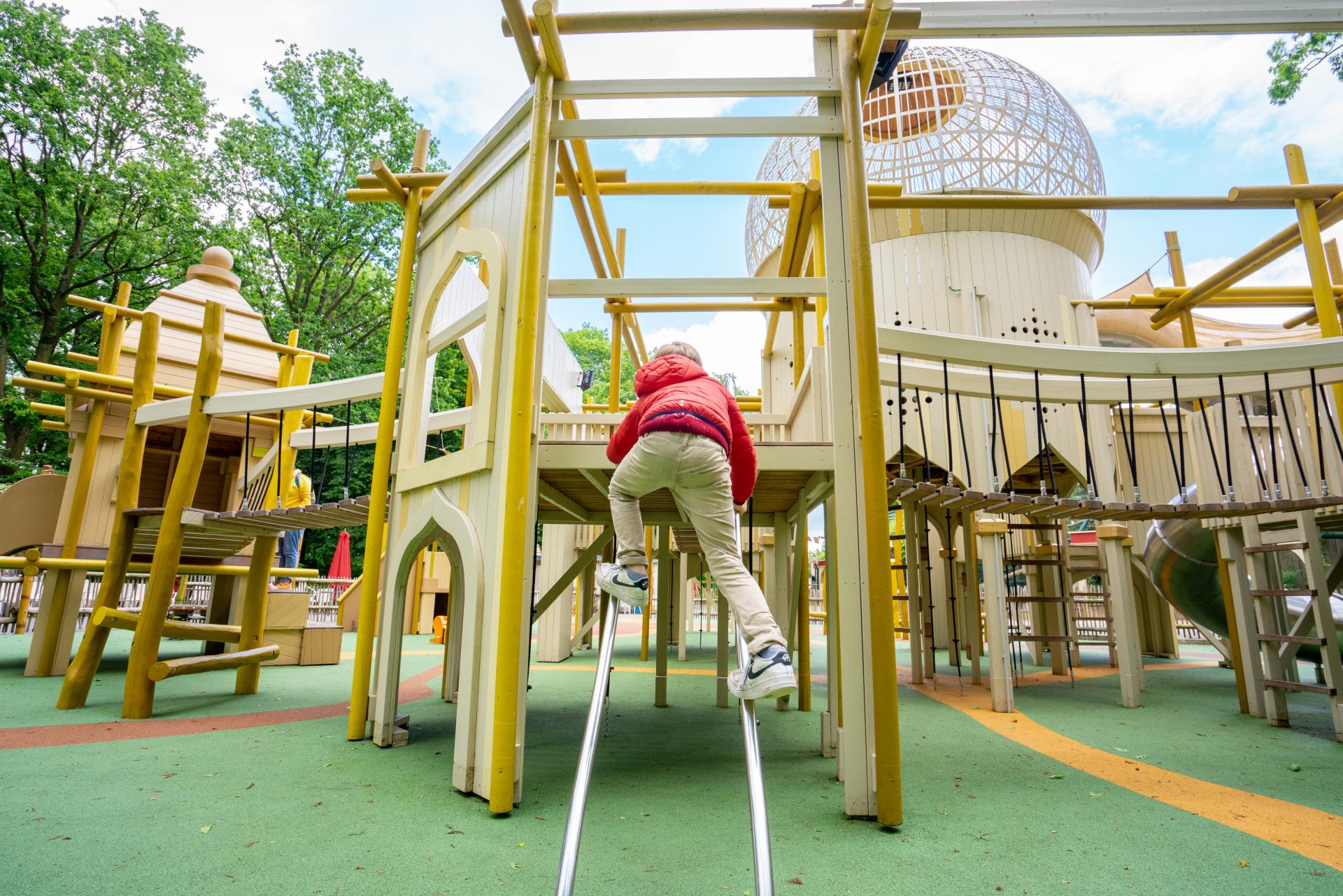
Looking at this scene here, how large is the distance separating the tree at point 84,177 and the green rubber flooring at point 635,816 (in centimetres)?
2136

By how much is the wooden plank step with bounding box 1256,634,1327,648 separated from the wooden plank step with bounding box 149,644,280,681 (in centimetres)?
857

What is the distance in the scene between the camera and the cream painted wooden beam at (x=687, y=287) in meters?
3.92

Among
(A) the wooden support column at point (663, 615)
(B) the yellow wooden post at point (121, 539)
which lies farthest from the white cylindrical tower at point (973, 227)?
(B) the yellow wooden post at point (121, 539)

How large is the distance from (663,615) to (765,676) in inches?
141

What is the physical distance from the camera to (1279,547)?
553 centimetres

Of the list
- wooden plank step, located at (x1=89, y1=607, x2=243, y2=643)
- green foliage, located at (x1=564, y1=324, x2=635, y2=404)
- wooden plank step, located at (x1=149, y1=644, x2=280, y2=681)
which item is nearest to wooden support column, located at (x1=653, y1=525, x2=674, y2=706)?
wooden plank step, located at (x1=149, y1=644, x2=280, y2=681)

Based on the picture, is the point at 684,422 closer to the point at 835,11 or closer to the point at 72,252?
the point at 835,11

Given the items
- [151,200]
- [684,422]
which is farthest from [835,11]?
[151,200]

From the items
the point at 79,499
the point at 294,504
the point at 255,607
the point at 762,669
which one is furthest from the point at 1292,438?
the point at 79,499

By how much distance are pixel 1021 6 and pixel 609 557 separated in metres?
6.60

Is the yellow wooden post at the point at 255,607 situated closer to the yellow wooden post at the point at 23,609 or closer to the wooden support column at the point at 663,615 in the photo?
the wooden support column at the point at 663,615

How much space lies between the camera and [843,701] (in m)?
3.33

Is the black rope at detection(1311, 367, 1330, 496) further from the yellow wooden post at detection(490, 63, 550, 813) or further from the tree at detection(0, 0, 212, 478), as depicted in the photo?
the tree at detection(0, 0, 212, 478)

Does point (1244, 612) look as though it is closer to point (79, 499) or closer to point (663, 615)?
point (663, 615)
